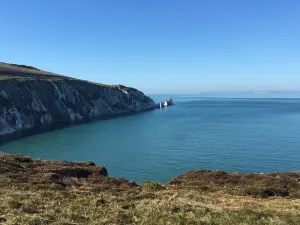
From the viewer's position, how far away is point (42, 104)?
461ft

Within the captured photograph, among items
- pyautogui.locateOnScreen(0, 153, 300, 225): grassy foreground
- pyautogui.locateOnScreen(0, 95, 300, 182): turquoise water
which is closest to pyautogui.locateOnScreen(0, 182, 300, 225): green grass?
pyautogui.locateOnScreen(0, 153, 300, 225): grassy foreground

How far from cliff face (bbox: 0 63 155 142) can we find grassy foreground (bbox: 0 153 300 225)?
261ft

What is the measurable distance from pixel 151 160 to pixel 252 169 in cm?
1954

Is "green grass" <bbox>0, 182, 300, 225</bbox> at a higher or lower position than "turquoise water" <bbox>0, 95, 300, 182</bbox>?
higher

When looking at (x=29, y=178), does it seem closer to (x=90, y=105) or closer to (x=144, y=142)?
(x=144, y=142)

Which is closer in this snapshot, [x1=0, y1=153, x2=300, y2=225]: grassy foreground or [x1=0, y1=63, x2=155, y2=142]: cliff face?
[x1=0, y1=153, x2=300, y2=225]: grassy foreground

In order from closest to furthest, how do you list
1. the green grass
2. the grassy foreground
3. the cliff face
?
the green grass, the grassy foreground, the cliff face

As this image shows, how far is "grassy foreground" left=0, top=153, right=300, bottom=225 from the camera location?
16.7 meters

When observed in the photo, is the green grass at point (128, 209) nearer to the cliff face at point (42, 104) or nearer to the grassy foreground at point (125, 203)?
the grassy foreground at point (125, 203)

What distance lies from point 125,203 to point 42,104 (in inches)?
5018

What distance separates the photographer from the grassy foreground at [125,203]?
54.7ft

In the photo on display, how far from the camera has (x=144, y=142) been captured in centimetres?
9819

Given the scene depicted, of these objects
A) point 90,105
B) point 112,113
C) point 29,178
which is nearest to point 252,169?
point 29,178

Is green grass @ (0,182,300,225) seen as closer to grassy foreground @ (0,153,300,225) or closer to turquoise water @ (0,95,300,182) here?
grassy foreground @ (0,153,300,225)
